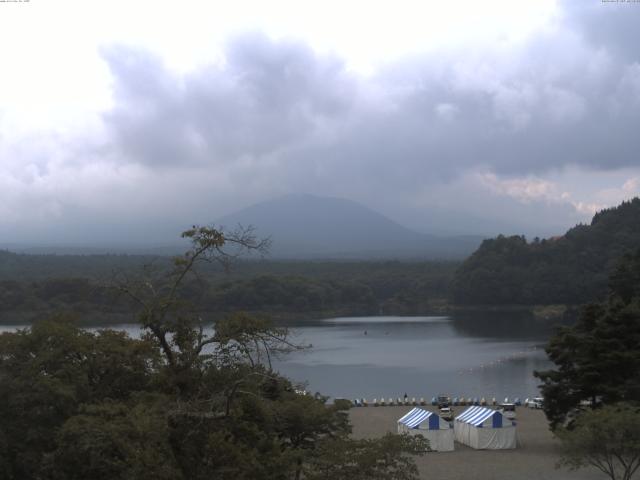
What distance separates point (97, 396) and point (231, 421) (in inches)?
142

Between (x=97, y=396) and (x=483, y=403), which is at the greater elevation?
(x=97, y=396)

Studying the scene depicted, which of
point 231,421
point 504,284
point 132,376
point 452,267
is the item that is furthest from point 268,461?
point 452,267

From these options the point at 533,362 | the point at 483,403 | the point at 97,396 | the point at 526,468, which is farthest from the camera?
the point at 533,362

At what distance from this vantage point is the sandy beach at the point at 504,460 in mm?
13422

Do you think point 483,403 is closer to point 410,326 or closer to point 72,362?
point 72,362

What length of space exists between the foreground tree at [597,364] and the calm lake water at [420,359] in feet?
28.2

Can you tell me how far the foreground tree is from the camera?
14633 millimetres

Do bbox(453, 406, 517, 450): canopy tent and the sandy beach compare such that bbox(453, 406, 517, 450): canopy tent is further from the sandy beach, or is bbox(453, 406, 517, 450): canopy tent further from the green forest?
the green forest

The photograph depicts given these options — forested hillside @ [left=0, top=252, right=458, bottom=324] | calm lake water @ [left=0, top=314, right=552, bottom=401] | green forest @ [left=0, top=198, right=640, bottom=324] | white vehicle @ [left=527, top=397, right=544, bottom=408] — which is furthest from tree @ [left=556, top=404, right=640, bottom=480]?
green forest @ [left=0, top=198, right=640, bottom=324]

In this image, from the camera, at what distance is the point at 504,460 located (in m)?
14.7

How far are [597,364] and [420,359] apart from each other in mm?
21411

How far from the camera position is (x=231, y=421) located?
22.2 ft

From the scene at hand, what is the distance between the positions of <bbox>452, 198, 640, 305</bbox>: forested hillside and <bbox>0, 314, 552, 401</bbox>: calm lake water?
8595 millimetres

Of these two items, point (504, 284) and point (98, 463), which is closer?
point (98, 463)
